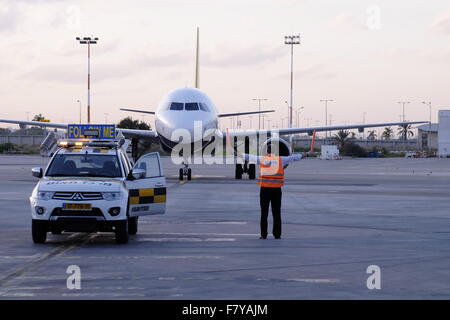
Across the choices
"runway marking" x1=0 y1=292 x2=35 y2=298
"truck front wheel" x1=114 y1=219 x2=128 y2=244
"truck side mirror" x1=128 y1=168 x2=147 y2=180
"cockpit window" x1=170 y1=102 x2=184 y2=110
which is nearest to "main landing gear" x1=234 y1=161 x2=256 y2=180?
"cockpit window" x1=170 y1=102 x2=184 y2=110

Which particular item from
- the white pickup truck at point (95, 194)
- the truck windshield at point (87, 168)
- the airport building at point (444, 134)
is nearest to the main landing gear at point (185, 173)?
the white pickup truck at point (95, 194)

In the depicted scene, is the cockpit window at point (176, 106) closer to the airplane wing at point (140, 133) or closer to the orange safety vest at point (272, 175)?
the airplane wing at point (140, 133)

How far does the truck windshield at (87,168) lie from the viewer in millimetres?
16734

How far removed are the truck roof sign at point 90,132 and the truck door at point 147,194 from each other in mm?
2173

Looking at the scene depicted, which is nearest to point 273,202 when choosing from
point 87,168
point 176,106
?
point 87,168

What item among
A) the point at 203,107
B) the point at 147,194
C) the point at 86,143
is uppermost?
the point at 203,107

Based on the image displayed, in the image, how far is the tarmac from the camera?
10.7 m

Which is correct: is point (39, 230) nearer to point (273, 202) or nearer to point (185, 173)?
point (273, 202)

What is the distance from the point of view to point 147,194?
1669 cm

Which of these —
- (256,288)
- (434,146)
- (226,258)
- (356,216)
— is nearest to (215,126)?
(356,216)

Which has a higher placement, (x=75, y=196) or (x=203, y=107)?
(x=203, y=107)

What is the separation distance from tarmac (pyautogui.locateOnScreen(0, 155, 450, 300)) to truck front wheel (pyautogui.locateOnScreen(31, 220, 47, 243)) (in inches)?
6.6

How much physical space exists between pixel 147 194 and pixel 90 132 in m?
2.73
